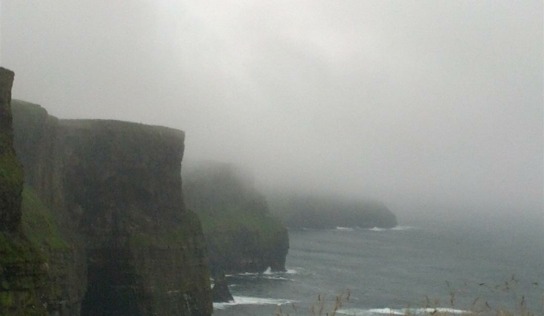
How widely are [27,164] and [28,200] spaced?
572cm

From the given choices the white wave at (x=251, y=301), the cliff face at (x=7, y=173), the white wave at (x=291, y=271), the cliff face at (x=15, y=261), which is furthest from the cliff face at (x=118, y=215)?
the white wave at (x=291, y=271)

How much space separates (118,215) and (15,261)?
42697 millimetres

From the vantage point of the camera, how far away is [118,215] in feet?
235

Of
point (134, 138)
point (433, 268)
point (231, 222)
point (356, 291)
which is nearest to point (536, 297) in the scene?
point (356, 291)

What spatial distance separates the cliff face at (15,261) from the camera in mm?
28953

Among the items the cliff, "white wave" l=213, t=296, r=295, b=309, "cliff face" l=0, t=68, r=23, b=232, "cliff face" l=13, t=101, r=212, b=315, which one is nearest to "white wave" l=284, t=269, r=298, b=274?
the cliff

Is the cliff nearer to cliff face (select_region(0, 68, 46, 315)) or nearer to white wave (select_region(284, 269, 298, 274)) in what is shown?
white wave (select_region(284, 269, 298, 274))

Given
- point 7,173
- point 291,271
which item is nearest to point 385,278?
point 291,271

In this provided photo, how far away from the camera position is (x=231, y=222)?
4956 inches

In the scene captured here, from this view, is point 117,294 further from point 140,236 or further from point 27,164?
point 27,164

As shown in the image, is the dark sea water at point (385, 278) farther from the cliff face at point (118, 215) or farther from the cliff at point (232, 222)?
the cliff face at point (118, 215)

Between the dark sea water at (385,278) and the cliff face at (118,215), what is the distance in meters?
11.6

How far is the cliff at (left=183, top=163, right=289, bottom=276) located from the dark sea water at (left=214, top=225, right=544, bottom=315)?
390 centimetres

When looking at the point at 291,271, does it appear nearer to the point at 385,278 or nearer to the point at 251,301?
the point at 385,278
